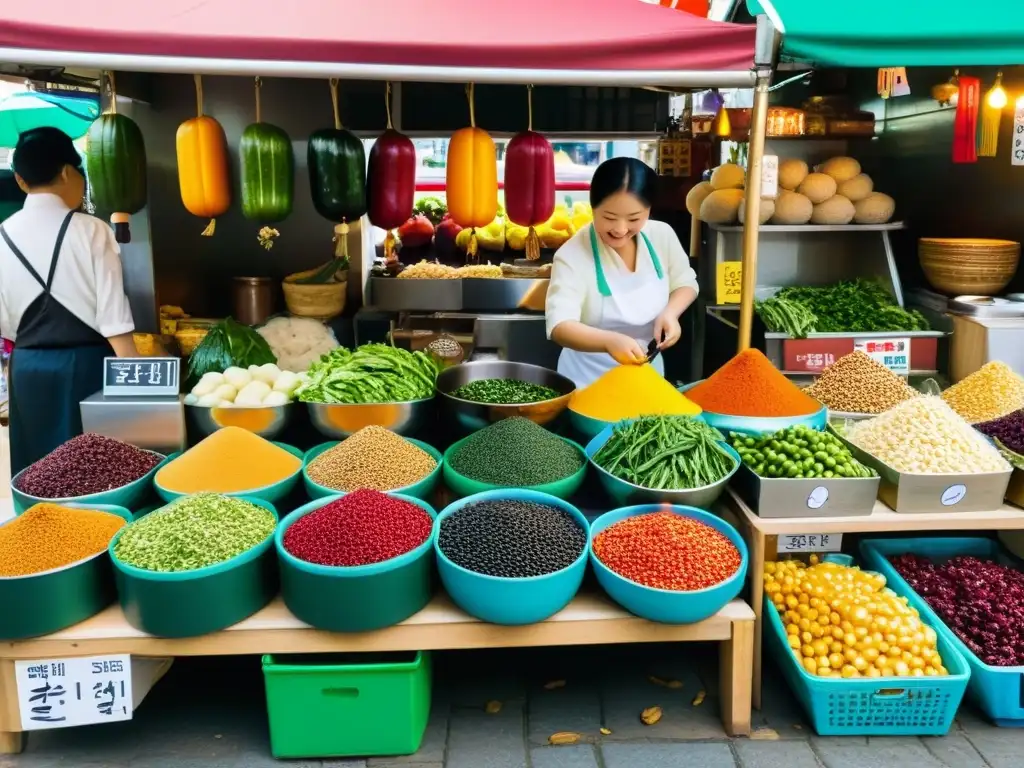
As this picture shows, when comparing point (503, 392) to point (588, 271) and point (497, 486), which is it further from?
point (588, 271)

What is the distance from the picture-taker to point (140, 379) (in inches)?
112

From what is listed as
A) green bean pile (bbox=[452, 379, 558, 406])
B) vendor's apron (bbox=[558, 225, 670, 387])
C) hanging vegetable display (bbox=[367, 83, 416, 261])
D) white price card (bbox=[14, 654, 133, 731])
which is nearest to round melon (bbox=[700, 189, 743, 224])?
vendor's apron (bbox=[558, 225, 670, 387])

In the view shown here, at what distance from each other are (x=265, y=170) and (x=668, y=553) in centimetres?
230

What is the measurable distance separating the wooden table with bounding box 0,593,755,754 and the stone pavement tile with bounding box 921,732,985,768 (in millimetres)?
572

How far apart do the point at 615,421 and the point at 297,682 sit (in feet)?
4.31

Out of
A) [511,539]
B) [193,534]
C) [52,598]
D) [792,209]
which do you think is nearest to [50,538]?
[52,598]

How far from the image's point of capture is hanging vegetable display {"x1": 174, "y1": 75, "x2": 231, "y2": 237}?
3299 mm

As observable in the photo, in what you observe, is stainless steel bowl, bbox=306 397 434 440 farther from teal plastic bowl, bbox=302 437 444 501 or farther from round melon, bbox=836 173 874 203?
round melon, bbox=836 173 874 203

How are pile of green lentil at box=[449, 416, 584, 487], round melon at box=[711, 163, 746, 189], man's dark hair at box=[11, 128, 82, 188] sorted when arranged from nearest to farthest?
pile of green lentil at box=[449, 416, 584, 487]
man's dark hair at box=[11, 128, 82, 188]
round melon at box=[711, 163, 746, 189]


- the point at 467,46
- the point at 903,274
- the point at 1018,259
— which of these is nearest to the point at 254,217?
the point at 467,46

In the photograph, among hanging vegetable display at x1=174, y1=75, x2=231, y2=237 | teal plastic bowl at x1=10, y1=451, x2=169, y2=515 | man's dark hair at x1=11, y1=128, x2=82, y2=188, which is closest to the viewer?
teal plastic bowl at x1=10, y1=451, x2=169, y2=515

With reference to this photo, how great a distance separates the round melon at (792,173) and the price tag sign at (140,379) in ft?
11.5

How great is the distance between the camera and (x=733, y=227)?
4.66 metres

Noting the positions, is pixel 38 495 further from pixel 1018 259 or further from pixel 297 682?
pixel 1018 259
